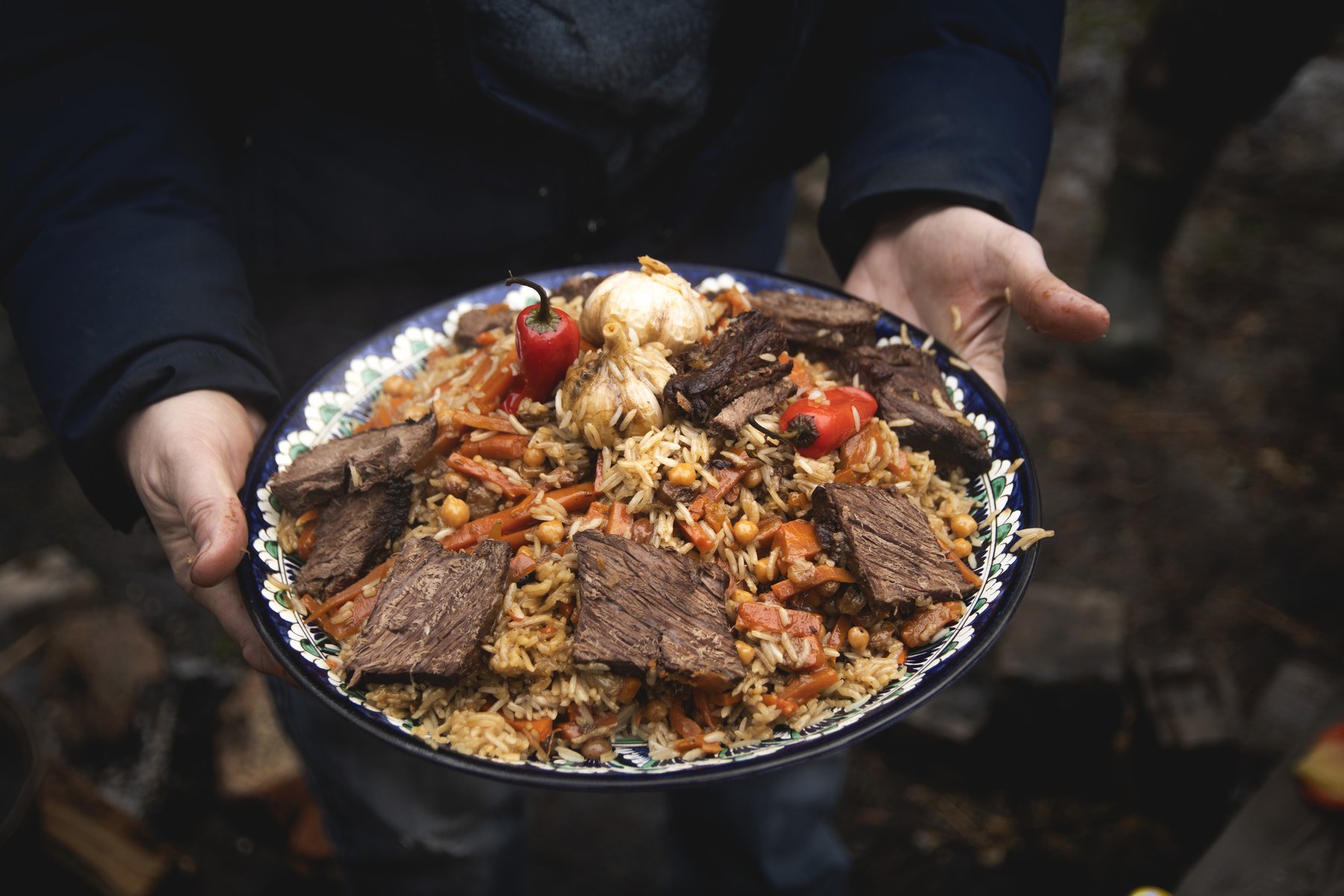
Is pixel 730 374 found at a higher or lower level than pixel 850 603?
higher

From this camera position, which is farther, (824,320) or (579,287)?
(579,287)

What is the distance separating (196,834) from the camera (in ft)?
19.6

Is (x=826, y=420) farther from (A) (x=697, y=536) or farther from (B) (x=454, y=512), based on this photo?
(B) (x=454, y=512)

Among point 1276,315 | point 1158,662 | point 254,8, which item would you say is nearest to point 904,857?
point 1158,662

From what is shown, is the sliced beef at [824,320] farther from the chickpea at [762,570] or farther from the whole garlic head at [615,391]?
the chickpea at [762,570]

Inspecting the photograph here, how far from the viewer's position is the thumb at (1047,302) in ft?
11.2

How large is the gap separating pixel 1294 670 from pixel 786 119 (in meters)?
4.95

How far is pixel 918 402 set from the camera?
363 centimetres

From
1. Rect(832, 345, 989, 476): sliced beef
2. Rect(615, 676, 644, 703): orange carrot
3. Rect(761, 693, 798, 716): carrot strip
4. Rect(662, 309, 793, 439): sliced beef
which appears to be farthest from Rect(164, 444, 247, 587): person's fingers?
Rect(832, 345, 989, 476): sliced beef

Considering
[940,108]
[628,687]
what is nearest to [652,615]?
[628,687]

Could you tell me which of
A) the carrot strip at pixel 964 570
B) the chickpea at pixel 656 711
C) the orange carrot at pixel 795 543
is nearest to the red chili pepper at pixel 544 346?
the orange carrot at pixel 795 543

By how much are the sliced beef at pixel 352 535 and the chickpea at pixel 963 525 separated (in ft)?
7.23

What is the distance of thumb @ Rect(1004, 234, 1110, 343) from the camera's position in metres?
3.41

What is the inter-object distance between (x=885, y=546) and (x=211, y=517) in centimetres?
238
